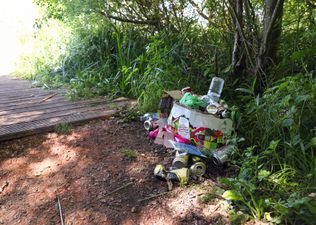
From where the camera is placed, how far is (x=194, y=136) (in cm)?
194

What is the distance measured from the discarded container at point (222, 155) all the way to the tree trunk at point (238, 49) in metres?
0.99

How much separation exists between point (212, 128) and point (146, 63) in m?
1.75

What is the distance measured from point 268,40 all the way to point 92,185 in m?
1.79

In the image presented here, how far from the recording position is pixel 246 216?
1.32 meters

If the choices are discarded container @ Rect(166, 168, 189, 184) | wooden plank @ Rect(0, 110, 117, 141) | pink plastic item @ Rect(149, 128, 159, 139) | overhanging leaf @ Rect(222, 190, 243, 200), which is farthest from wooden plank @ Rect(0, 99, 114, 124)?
overhanging leaf @ Rect(222, 190, 243, 200)

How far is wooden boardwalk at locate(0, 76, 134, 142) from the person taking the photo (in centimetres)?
227

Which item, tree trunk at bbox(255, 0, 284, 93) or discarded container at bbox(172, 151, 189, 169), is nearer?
discarded container at bbox(172, 151, 189, 169)

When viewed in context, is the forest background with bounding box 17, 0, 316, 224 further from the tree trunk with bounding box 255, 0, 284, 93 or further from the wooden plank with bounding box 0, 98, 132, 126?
the wooden plank with bounding box 0, 98, 132, 126

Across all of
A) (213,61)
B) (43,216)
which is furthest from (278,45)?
(43,216)

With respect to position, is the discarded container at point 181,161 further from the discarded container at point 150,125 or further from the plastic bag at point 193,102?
the discarded container at point 150,125

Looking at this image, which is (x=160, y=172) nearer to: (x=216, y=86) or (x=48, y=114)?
(x=216, y=86)

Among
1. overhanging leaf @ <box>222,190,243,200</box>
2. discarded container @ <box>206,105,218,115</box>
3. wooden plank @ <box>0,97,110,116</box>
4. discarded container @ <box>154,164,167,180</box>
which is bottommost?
wooden plank @ <box>0,97,110,116</box>

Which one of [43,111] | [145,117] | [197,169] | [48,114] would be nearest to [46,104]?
[43,111]

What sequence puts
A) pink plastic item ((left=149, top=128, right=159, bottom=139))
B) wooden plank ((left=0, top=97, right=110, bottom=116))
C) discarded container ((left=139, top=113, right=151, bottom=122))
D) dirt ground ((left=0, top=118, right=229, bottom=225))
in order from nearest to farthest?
1. dirt ground ((left=0, top=118, right=229, bottom=225))
2. pink plastic item ((left=149, top=128, right=159, bottom=139))
3. discarded container ((left=139, top=113, right=151, bottom=122))
4. wooden plank ((left=0, top=97, right=110, bottom=116))
